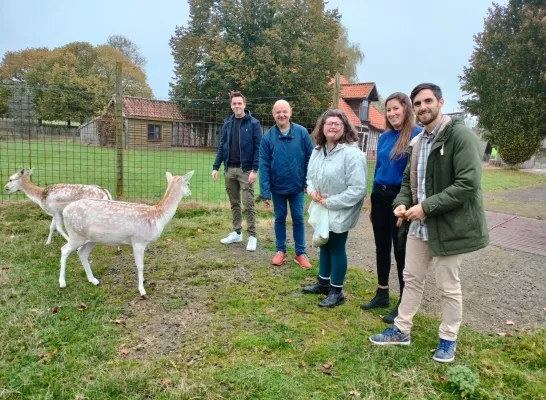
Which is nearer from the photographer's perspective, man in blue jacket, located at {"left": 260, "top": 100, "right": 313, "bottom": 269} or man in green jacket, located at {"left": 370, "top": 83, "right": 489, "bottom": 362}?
man in green jacket, located at {"left": 370, "top": 83, "right": 489, "bottom": 362}

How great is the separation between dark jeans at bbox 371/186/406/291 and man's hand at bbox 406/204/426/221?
25.0 inches

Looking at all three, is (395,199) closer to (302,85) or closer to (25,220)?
(25,220)

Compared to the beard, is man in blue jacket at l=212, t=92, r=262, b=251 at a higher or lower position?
lower

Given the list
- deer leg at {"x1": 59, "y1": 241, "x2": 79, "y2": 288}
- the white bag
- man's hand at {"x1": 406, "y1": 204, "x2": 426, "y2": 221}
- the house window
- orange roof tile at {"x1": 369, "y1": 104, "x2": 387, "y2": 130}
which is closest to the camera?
man's hand at {"x1": 406, "y1": 204, "x2": 426, "y2": 221}

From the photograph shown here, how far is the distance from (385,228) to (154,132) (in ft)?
27.3

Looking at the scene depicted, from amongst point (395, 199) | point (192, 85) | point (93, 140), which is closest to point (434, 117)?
point (395, 199)

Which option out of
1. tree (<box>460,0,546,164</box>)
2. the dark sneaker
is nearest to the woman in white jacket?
the dark sneaker

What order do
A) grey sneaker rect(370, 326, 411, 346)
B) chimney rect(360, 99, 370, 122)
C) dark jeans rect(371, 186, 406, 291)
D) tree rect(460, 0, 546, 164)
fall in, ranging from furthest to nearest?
1. chimney rect(360, 99, 370, 122)
2. tree rect(460, 0, 546, 164)
3. dark jeans rect(371, 186, 406, 291)
4. grey sneaker rect(370, 326, 411, 346)

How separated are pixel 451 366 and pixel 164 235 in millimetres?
4607

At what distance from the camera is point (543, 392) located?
2.80 m

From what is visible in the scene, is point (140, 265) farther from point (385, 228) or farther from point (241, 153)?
point (385, 228)

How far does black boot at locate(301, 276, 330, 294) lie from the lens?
14.3 ft

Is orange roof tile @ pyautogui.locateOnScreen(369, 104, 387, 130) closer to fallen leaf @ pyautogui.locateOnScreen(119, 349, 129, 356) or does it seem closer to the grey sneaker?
the grey sneaker

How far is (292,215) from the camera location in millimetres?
5227
